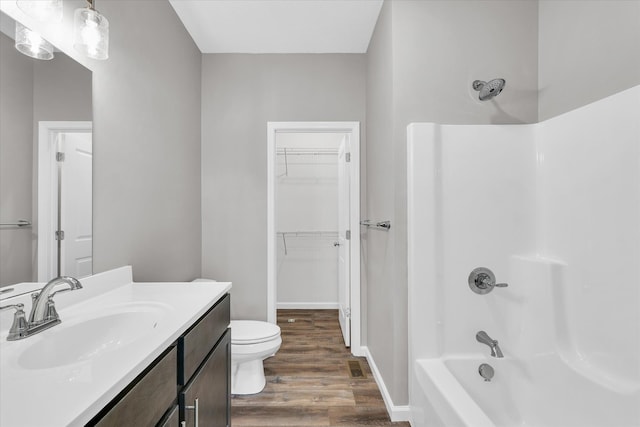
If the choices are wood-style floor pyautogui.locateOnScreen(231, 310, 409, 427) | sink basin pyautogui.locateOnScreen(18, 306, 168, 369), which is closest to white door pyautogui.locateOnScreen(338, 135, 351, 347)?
wood-style floor pyautogui.locateOnScreen(231, 310, 409, 427)

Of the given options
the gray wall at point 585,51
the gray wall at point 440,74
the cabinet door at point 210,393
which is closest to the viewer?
the cabinet door at point 210,393

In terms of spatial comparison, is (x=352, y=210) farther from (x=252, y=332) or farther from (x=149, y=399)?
(x=149, y=399)

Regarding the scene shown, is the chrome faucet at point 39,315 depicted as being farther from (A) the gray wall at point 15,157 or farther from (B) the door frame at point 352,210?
(B) the door frame at point 352,210

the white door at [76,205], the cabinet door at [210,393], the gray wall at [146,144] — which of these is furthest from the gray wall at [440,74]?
the white door at [76,205]

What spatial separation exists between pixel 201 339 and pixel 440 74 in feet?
5.98

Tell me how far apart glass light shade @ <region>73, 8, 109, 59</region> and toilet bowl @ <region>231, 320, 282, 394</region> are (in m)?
1.70

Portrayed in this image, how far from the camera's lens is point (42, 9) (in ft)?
3.60

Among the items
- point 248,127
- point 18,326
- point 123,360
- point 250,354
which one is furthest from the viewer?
point 248,127

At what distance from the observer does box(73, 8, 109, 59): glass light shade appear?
4.01ft

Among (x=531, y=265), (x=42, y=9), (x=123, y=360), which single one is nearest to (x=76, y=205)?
(x=42, y=9)

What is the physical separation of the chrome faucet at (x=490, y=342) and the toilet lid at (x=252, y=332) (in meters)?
1.26

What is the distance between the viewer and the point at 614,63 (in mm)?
1415

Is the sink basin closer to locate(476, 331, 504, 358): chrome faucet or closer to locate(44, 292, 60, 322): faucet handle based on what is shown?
locate(44, 292, 60, 322): faucet handle

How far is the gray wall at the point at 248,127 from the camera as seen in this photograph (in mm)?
2676
